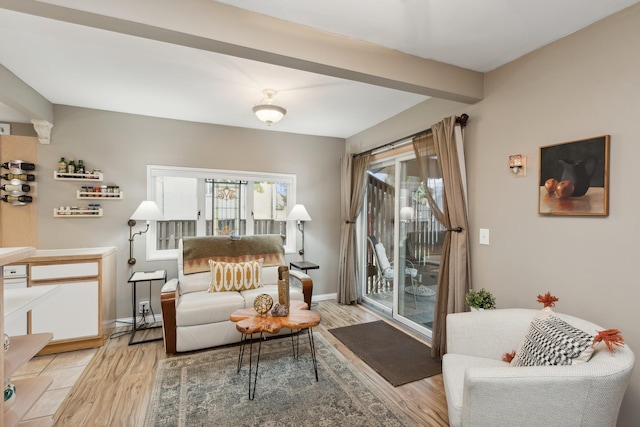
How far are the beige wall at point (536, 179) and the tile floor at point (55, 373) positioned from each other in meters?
3.48

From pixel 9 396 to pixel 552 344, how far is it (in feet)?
8.77

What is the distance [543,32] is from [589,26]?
0.24m

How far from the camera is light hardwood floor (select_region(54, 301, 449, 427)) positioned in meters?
2.01

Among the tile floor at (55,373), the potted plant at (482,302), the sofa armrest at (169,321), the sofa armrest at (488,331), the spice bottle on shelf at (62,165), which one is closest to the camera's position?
the sofa armrest at (488,331)

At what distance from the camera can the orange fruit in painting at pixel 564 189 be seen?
195 cm

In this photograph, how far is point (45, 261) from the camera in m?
2.84

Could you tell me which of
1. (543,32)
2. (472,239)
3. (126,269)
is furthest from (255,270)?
(543,32)

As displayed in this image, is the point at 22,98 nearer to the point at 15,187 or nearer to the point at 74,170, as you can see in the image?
the point at 74,170

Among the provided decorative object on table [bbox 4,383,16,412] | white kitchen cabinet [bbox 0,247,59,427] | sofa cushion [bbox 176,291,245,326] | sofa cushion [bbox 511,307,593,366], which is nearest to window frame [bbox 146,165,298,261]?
sofa cushion [bbox 176,291,245,326]

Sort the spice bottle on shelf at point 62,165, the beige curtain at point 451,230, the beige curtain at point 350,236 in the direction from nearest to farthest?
the beige curtain at point 451,230 → the spice bottle on shelf at point 62,165 → the beige curtain at point 350,236

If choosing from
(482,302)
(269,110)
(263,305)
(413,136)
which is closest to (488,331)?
(482,302)

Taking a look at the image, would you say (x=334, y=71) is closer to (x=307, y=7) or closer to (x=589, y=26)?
(x=307, y=7)

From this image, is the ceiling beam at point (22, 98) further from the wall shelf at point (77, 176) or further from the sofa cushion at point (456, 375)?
the sofa cushion at point (456, 375)

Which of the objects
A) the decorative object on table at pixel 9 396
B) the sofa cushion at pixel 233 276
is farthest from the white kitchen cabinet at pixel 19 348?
the sofa cushion at pixel 233 276
